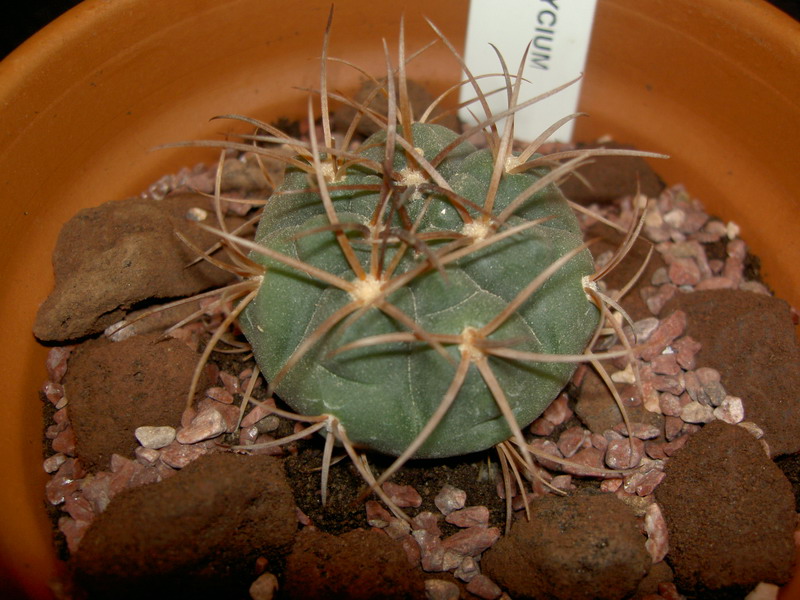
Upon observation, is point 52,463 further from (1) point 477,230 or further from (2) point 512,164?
(2) point 512,164

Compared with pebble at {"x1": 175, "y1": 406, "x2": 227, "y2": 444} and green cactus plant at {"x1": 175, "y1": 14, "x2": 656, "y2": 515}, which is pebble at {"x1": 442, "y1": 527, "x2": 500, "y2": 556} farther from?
pebble at {"x1": 175, "y1": 406, "x2": 227, "y2": 444}

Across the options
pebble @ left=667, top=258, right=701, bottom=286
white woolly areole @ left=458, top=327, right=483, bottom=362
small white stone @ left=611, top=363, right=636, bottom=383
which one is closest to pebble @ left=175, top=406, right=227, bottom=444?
white woolly areole @ left=458, top=327, right=483, bottom=362

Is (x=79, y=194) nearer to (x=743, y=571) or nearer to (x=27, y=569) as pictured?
(x=27, y=569)

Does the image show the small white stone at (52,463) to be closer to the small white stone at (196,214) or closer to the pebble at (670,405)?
the small white stone at (196,214)

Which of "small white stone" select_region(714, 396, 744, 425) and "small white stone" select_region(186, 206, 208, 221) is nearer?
"small white stone" select_region(714, 396, 744, 425)

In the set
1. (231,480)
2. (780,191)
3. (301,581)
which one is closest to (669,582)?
(301,581)
